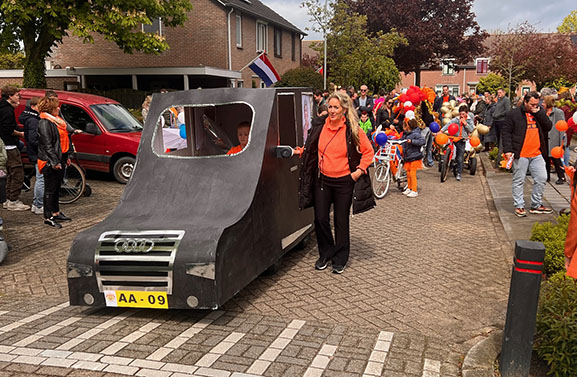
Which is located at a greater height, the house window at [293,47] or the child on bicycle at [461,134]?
the house window at [293,47]

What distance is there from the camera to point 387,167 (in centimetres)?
1109

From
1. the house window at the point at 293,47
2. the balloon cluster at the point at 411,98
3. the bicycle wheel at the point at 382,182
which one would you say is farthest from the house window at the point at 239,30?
the bicycle wheel at the point at 382,182

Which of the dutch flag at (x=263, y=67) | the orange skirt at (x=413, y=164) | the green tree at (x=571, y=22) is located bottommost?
the orange skirt at (x=413, y=164)

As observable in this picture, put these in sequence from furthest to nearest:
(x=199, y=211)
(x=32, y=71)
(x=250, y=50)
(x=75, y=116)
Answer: (x=250, y=50) < (x=32, y=71) < (x=75, y=116) < (x=199, y=211)

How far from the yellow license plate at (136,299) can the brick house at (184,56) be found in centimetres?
2214

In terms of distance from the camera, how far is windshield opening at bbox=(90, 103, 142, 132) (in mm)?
12422

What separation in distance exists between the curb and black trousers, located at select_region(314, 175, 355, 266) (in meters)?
2.11

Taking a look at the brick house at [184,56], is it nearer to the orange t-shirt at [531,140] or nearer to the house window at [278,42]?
the house window at [278,42]

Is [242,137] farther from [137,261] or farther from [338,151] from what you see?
[137,261]

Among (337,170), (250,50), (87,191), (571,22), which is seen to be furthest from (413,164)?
(571,22)

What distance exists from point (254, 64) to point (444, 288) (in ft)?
26.1

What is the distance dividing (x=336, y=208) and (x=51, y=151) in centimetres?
461

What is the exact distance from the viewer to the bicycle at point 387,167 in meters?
11.1

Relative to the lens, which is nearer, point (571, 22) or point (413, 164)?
point (413, 164)
